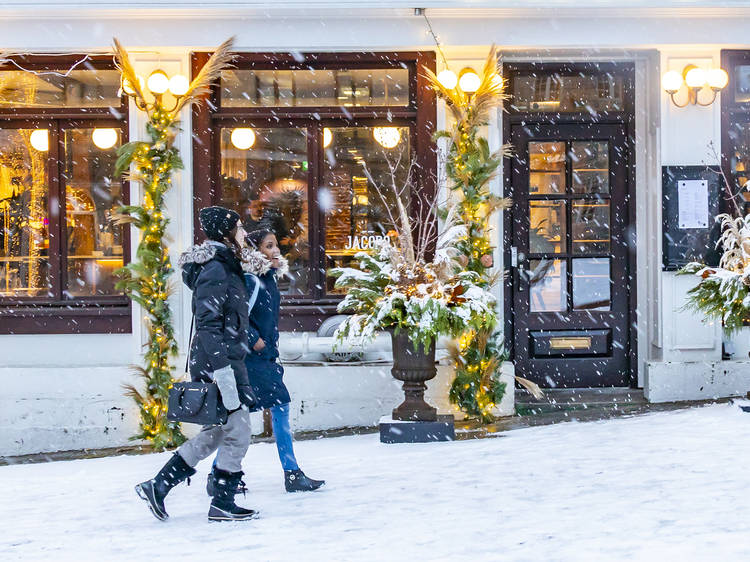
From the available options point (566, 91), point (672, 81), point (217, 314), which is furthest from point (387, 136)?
point (217, 314)

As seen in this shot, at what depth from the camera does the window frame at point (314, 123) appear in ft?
29.0

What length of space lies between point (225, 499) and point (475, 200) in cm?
419

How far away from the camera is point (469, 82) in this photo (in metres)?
8.39

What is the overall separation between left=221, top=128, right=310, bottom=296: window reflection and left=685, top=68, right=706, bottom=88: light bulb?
3713mm

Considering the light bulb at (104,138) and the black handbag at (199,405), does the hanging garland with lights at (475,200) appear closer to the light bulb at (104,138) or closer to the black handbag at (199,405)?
the light bulb at (104,138)

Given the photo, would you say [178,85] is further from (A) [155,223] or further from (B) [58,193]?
(B) [58,193]

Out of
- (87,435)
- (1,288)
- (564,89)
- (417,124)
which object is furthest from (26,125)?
(564,89)

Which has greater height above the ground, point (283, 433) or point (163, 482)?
point (283, 433)

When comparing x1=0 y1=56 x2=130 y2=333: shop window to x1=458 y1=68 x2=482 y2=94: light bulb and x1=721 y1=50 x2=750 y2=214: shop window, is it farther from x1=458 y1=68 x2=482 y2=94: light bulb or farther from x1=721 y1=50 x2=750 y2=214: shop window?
x1=721 y1=50 x2=750 y2=214: shop window

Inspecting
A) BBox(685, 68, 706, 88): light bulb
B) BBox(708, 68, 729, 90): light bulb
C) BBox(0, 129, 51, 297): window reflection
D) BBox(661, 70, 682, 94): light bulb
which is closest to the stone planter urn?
BBox(661, 70, 682, 94): light bulb

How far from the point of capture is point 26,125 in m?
9.02

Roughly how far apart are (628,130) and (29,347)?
633 centimetres

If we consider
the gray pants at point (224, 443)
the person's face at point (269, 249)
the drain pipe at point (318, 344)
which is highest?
the person's face at point (269, 249)

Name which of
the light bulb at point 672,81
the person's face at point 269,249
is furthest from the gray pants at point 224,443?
the light bulb at point 672,81
